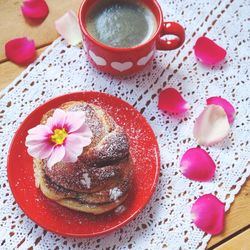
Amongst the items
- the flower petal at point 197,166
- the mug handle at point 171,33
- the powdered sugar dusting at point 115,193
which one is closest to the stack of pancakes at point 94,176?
the powdered sugar dusting at point 115,193

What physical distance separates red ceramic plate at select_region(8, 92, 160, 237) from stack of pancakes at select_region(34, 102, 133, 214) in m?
0.02

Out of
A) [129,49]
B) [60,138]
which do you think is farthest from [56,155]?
[129,49]

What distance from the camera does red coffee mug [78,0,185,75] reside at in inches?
34.6

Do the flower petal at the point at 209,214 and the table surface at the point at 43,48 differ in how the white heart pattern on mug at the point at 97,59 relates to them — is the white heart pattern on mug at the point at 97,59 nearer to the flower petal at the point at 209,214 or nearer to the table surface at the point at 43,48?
the table surface at the point at 43,48

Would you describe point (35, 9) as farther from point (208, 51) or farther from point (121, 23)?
point (208, 51)

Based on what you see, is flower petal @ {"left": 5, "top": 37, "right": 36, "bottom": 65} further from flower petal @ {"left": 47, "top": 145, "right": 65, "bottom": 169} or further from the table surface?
flower petal @ {"left": 47, "top": 145, "right": 65, "bottom": 169}

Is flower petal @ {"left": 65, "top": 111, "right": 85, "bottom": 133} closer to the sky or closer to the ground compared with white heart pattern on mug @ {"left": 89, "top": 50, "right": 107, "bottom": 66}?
closer to the sky

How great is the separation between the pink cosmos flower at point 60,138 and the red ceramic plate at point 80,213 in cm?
9

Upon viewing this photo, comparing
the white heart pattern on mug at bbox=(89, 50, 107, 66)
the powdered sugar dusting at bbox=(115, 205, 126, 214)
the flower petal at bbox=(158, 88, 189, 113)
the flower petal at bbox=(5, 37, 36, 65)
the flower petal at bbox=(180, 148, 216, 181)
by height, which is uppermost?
the white heart pattern on mug at bbox=(89, 50, 107, 66)

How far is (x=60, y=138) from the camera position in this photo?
0.74m

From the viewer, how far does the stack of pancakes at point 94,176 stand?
0.76 meters

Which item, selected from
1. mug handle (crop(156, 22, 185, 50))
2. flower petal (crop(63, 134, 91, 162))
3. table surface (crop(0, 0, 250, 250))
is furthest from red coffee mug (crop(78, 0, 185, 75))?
flower petal (crop(63, 134, 91, 162))

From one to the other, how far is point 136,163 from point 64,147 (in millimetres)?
173

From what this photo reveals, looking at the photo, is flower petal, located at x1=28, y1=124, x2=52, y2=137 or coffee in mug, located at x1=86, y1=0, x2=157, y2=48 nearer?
flower petal, located at x1=28, y1=124, x2=52, y2=137
